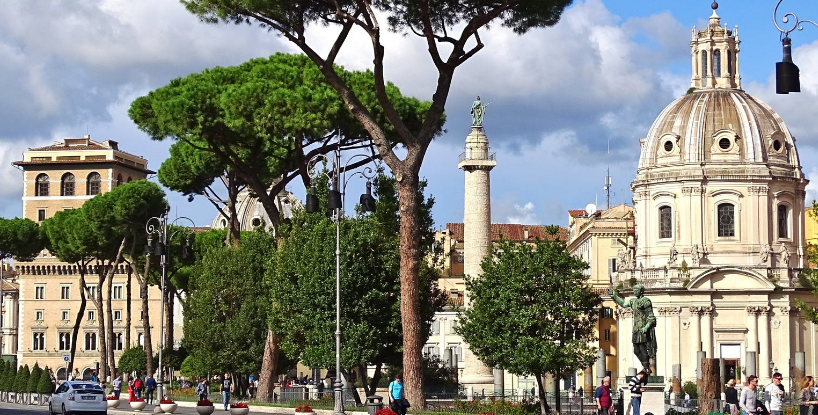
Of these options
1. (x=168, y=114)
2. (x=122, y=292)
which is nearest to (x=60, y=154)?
(x=122, y=292)

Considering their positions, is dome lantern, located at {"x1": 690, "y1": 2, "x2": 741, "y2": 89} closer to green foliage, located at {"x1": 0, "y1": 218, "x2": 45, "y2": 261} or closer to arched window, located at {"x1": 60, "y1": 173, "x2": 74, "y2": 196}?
green foliage, located at {"x1": 0, "y1": 218, "x2": 45, "y2": 261}

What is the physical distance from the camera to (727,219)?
77.1m

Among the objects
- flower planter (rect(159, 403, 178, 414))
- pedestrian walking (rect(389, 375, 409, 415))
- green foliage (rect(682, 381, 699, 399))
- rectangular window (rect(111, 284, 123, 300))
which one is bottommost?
green foliage (rect(682, 381, 699, 399))

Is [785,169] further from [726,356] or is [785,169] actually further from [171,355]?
[171,355]

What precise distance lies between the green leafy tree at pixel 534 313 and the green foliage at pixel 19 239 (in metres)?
47.1

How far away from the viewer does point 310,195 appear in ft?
110

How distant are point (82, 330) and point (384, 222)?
238 feet

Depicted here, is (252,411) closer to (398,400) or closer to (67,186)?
(398,400)

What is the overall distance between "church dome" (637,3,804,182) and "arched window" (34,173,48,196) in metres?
54.5

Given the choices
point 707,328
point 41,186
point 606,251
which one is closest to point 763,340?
point 707,328

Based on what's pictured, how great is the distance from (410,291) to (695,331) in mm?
46362

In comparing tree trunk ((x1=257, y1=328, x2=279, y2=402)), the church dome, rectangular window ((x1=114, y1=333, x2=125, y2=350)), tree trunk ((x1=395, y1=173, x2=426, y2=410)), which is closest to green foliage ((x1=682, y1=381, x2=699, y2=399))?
the church dome

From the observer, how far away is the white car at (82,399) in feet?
125

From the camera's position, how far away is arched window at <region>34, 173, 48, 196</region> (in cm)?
11400
